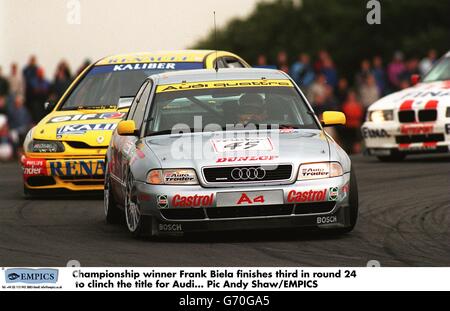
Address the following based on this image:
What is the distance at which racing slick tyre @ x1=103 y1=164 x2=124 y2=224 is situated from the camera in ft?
40.6

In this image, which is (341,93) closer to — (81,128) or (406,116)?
(406,116)

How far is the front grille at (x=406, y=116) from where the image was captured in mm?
19062

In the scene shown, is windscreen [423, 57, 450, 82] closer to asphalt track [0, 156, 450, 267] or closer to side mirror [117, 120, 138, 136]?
asphalt track [0, 156, 450, 267]

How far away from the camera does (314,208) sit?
10.5 m

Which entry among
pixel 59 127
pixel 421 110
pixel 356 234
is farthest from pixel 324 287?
pixel 421 110

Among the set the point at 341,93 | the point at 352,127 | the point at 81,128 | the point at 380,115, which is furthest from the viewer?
the point at 341,93

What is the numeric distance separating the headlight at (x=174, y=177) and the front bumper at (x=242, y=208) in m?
0.04

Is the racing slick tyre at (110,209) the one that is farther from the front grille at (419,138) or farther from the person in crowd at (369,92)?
the person in crowd at (369,92)

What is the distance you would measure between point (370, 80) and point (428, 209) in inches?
614

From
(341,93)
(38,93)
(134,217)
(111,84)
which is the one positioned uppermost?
(134,217)

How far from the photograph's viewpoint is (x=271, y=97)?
11711 millimetres

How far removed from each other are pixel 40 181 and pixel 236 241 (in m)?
4.76

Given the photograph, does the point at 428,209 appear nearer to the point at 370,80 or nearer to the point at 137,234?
the point at 137,234

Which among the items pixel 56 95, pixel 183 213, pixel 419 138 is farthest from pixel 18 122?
pixel 183 213
